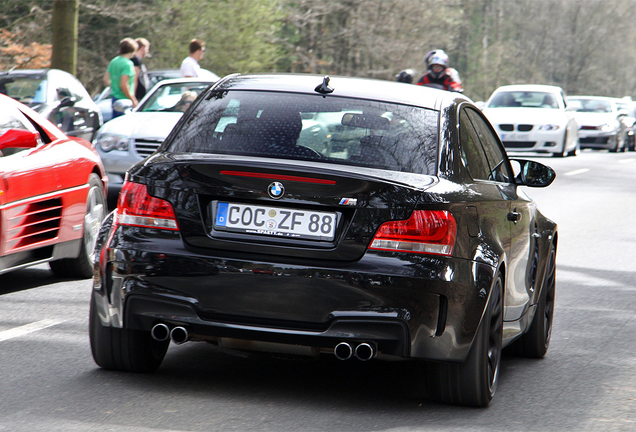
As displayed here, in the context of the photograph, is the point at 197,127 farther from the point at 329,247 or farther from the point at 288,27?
the point at 288,27

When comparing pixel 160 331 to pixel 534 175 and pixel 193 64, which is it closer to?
pixel 534 175

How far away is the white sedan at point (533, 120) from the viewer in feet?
80.4

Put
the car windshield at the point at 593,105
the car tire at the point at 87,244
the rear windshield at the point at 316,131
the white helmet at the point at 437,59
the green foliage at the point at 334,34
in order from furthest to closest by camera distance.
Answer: the car windshield at the point at 593,105 → the green foliage at the point at 334,34 → the white helmet at the point at 437,59 → the car tire at the point at 87,244 → the rear windshield at the point at 316,131

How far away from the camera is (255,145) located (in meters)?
4.79

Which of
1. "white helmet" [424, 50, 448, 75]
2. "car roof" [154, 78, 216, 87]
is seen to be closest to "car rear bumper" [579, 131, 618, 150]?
"white helmet" [424, 50, 448, 75]

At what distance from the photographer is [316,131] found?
4852mm

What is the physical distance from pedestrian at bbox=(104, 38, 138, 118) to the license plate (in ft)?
39.9

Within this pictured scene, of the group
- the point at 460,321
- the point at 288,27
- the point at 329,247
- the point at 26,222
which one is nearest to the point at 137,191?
the point at 329,247

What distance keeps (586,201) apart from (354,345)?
12.6 metres

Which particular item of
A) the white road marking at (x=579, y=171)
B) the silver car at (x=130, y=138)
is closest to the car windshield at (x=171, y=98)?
the silver car at (x=130, y=138)

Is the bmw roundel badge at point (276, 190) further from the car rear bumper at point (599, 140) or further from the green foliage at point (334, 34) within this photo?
the car rear bumper at point (599, 140)

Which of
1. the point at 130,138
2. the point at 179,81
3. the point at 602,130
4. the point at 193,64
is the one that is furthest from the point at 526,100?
the point at 130,138

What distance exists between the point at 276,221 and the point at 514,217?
61.9 inches

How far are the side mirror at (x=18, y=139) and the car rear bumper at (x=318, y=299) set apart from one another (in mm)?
2418
